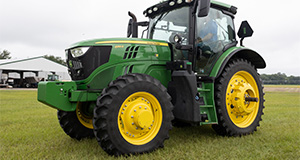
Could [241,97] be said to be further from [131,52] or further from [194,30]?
[131,52]

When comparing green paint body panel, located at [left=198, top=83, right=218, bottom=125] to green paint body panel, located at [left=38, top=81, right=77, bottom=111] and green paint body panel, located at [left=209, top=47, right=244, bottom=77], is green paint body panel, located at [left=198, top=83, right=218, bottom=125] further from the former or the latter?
green paint body panel, located at [left=38, top=81, right=77, bottom=111]

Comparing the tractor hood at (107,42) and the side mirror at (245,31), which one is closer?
the tractor hood at (107,42)

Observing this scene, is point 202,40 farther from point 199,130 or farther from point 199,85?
point 199,130

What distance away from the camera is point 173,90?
12.7 ft

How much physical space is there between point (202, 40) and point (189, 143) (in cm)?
188

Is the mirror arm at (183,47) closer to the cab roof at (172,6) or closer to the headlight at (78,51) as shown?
the cab roof at (172,6)

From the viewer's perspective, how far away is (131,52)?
369cm

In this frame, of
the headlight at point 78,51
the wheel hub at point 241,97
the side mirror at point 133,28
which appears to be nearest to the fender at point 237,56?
the wheel hub at point 241,97

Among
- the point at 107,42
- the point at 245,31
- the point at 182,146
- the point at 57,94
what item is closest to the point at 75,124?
the point at 57,94

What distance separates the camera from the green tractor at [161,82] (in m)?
3.19

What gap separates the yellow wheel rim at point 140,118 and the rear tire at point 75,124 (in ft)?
4.34

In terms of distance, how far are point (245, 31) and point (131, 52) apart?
2836mm

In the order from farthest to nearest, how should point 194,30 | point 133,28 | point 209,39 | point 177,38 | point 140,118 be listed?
point 133,28 → point 209,39 → point 194,30 → point 177,38 → point 140,118

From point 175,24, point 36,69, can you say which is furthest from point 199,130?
point 36,69
